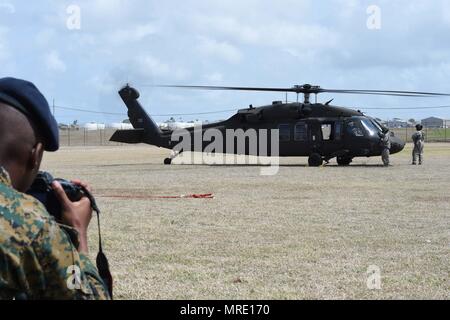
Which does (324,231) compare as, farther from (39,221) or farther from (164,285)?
(39,221)

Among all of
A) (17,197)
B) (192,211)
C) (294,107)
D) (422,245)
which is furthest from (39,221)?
(294,107)

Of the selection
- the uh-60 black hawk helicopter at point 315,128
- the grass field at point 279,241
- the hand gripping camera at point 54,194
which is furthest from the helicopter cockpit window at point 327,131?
the hand gripping camera at point 54,194

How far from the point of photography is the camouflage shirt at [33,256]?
1.68m

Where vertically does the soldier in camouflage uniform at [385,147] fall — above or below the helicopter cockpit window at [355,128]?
below

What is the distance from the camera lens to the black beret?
1.89 m

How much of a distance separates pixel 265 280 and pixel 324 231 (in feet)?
9.58

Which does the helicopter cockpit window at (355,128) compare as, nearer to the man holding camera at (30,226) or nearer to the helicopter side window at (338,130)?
the helicopter side window at (338,130)

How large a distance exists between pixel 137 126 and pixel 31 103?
1041 inches

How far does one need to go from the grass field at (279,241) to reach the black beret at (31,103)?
395 centimetres

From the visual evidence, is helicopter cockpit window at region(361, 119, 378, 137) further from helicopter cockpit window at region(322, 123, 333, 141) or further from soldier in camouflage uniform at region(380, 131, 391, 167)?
helicopter cockpit window at region(322, 123, 333, 141)

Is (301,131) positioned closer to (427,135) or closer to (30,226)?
(30,226)

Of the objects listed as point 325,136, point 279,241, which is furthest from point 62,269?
point 325,136
